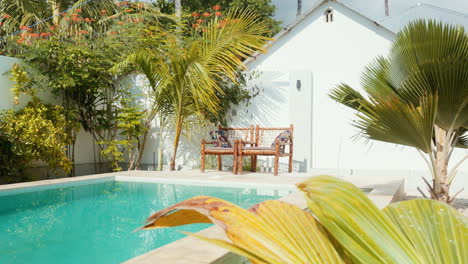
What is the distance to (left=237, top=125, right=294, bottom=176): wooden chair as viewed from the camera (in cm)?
771

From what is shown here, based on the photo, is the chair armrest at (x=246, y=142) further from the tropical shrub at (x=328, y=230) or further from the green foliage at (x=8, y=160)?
the tropical shrub at (x=328, y=230)

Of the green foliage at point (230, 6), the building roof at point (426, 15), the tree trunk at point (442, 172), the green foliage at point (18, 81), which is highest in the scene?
the green foliage at point (230, 6)

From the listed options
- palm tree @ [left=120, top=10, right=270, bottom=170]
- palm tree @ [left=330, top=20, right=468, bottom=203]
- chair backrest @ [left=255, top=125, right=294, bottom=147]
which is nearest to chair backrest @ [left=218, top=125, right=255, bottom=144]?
chair backrest @ [left=255, top=125, right=294, bottom=147]

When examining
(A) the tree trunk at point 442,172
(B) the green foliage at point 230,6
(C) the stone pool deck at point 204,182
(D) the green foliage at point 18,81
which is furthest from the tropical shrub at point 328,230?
(B) the green foliage at point 230,6

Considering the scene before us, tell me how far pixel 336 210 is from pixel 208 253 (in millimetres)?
1699

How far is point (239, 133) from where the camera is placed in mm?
9203

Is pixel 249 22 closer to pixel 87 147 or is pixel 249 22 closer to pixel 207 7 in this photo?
pixel 87 147

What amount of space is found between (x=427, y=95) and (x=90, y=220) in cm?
372

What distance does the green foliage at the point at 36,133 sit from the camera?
6.89 meters

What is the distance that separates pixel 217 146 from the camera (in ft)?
28.1

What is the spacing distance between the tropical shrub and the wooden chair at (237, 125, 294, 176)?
7.07 metres

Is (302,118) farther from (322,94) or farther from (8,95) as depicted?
(8,95)

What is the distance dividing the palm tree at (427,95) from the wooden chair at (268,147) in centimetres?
377

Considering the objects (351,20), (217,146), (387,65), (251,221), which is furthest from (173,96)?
(251,221)
